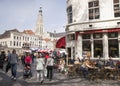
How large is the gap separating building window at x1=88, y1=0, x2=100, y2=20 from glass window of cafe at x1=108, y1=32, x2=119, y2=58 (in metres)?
2.57

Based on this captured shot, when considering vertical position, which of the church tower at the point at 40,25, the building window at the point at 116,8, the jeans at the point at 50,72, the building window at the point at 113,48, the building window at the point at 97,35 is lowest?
the jeans at the point at 50,72

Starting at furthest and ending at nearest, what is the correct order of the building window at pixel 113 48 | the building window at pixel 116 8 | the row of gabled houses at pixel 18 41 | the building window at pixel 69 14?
1. the row of gabled houses at pixel 18 41
2. the building window at pixel 69 14
3. the building window at pixel 116 8
4. the building window at pixel 113 48

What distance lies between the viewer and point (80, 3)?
24.1 m

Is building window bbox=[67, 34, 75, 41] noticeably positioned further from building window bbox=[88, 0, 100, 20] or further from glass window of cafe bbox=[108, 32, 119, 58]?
glass window of cafe bbox=[108, 32, 119, 58]

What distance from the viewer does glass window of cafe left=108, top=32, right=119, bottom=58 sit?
2091 cm

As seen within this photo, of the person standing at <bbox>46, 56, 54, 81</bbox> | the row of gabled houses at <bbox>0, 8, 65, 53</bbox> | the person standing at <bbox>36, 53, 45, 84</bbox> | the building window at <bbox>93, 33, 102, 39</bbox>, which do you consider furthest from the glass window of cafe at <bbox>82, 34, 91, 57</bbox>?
the row of gabled houses at <bbox>0, 8, 65, 53</bbox>

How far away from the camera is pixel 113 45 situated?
21.2 meters

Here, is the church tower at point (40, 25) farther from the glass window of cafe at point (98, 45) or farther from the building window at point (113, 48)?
the building window at point (113, 48)

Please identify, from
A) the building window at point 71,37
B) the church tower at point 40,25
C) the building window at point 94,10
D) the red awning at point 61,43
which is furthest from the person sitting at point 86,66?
the church tower at point 40,25

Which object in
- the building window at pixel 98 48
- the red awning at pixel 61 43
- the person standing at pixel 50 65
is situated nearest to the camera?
the person standing at pixel 50 65

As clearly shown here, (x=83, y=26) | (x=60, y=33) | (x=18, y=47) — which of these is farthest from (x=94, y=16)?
(x=60, y=33)

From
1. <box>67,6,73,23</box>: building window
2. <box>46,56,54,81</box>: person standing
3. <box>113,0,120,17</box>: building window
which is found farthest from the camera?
<box>67,6,73,23</box>: building window

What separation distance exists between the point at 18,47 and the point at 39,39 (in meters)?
20.5

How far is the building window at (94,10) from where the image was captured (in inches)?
894
